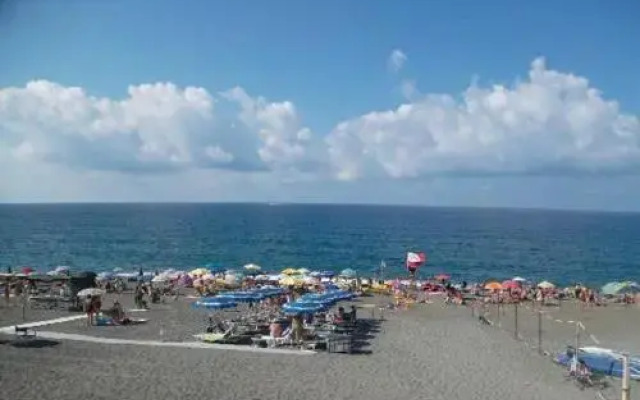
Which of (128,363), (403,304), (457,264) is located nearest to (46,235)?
(457,264)

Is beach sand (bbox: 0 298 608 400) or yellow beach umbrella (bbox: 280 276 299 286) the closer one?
beach sand (bbox: 0 298 608 400)

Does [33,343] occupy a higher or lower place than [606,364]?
higher

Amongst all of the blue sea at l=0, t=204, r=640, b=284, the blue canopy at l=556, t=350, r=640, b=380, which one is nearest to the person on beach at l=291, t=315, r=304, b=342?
the blue canopy at l=556, t=350, r=640, b=380

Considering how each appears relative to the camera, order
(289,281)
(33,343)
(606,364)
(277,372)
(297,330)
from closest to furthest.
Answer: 1. (277,372)
2. (606,364)
3. (33,343)
4. (297,330)
5. (289,281)

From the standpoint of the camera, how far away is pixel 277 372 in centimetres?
1816

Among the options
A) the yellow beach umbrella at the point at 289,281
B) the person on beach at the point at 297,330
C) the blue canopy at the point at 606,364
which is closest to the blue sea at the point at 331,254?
the yellow beach umbrella at the point at 289,281

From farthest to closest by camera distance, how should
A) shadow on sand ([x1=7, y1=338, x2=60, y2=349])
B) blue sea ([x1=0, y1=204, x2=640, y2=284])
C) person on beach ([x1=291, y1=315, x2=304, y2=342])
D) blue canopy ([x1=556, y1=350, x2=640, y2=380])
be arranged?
blue sea ([x1=0, y1=204, x2=640, y2=284]), person on beach ([x1=291, y1=315, x2=304, y2=342]), shadow on sand ([x1=7, y1=338, x2=60, y2=349]), blue canopy ([x1=556, y1=350, x2=640, y2=380])

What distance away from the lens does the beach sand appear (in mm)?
16062

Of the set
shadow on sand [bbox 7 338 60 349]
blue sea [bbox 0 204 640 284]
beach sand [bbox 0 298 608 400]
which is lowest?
blue sea [bbox 0 204 640 284]

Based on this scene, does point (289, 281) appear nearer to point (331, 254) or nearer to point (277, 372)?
point (277, 372)

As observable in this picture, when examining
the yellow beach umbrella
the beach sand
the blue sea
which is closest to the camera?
the beach sand

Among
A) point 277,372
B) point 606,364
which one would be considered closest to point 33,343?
point 277,372

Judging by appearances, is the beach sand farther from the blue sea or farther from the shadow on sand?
the blue sea

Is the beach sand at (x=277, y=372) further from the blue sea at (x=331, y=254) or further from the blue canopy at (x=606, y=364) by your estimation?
the blue sea at (x=331, y=254)
